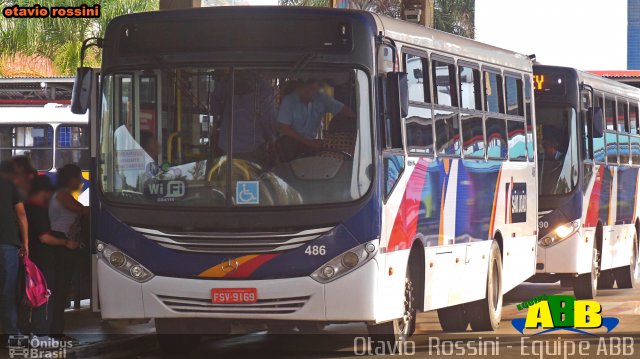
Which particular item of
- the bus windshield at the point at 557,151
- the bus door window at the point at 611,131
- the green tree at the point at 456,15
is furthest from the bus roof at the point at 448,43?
the green tree at the point at 456,15

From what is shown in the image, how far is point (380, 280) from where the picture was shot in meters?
13.2

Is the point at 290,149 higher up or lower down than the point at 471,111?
lower down

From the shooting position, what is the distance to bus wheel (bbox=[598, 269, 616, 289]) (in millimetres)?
25812

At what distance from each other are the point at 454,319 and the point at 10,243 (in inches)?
215

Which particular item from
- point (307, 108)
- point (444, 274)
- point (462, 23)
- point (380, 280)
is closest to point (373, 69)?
point (307, 108)

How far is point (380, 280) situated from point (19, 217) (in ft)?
10.4

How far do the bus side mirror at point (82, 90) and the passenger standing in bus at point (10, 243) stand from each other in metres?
1.04

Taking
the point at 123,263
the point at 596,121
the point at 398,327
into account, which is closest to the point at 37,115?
the point at 596,121

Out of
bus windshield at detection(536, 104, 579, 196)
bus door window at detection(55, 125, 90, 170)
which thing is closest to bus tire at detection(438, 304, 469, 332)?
bus windshield at detection(536, 104, 579, 196)

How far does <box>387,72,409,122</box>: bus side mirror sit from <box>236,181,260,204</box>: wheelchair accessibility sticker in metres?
1.27

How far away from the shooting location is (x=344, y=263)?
13.0m

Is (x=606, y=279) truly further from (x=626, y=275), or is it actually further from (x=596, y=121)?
(x=596, y=121)

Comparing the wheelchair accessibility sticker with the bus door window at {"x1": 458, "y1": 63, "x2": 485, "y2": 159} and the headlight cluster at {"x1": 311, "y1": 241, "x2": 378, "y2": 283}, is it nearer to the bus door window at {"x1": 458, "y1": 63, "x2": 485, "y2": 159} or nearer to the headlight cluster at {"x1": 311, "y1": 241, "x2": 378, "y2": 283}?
the headlight cluster at {"x1": 311, "y1": 241, "x2": 378, "y2": 283}

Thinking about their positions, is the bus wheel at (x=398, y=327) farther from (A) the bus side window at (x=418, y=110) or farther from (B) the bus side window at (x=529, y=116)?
(B) the bus side window at (x=529, y=116)
